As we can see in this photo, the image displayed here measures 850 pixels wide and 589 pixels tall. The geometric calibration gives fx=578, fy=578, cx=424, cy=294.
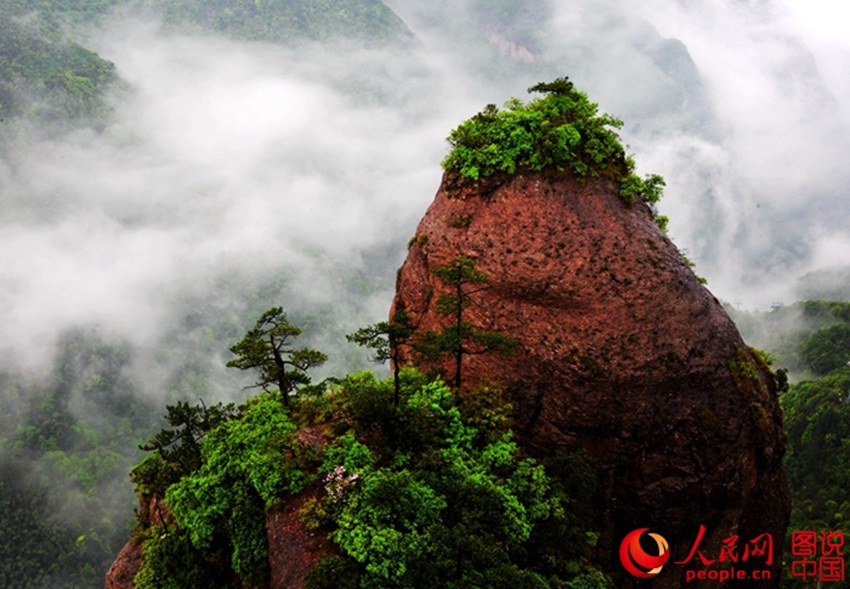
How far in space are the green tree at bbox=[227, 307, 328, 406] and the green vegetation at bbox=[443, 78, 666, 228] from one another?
23.9 feet

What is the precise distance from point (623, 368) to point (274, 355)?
30.7ft

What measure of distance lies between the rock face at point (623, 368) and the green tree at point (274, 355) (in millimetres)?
4463

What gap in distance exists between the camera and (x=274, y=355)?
15547 mm

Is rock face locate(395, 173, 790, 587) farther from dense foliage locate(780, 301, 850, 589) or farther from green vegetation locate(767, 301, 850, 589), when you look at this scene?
dense foliage locate(780, 301, 850, 589)

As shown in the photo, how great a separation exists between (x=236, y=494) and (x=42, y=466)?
4996 inches

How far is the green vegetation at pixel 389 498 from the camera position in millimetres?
10680

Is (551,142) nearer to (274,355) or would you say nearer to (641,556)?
(274,355)

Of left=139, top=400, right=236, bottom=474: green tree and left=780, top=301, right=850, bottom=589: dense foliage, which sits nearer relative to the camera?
left=139, top=400, right=236, bottom=474: green tree

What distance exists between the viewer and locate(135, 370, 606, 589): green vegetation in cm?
1068

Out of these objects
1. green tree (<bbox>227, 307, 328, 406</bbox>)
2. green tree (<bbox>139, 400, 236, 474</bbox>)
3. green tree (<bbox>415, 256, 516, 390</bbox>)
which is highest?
green tree (<bbox>415, 256, 516, 390</bbox>)

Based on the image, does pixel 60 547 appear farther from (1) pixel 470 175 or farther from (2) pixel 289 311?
(1) pixel 470 175

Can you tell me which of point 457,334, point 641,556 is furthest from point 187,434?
point 641,556

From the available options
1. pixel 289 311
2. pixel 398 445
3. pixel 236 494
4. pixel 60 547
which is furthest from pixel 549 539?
pixel 289 311

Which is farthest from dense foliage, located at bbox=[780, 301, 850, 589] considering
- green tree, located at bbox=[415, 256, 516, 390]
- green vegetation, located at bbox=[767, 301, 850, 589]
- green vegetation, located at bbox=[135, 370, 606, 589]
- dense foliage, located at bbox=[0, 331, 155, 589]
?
dense foliage, located at bbox=[0, 331, 155, 589]
